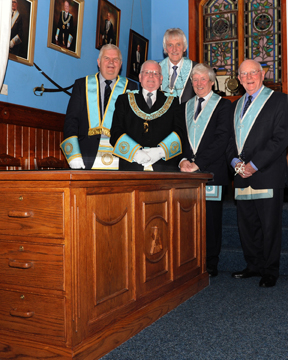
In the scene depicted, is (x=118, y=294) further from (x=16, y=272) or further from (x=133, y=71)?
(x=133, y=71)

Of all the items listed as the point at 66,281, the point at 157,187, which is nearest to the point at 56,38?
the point at 157,187

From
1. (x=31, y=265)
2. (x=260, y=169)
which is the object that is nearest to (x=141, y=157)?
(x=260, y=169)

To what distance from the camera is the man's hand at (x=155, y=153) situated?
9.23 feet

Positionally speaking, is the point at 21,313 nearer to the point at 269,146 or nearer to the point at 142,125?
the point at 142,125

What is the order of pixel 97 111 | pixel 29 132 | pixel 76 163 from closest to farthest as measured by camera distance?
1. pixel 76 163
2. pixel 97 111
3. pixel 29 132

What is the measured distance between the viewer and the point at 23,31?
3.32 m

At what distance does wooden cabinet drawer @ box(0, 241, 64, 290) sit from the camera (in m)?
1.70

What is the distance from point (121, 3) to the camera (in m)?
4.93

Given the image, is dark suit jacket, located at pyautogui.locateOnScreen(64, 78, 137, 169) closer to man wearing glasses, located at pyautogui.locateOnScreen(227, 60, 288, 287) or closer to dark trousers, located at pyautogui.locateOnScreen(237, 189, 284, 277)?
man wearing glasses, located at pyautogui.locateOnScreen(227, 60, 288, 287)

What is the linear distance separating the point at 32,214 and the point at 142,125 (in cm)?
138

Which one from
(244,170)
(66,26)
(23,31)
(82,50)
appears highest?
(66,26)

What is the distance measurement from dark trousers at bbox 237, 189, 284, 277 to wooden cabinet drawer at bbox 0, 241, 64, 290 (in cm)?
188

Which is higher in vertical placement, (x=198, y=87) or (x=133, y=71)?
(x=133, y=71)

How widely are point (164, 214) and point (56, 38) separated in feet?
6.89
